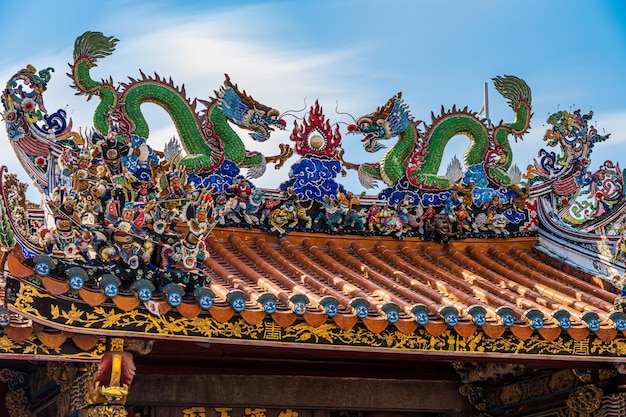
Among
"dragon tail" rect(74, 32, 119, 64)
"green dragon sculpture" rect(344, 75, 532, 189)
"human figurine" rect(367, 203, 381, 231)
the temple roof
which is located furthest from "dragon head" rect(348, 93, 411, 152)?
"dragon tail" rect(74, 32, 119, 64)

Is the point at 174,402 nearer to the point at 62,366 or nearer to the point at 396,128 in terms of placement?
the point at 62,366

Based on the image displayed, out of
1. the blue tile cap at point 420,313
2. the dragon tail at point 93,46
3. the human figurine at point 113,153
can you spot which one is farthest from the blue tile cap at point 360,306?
the dragon tail at point 93,46

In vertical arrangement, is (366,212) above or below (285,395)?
above

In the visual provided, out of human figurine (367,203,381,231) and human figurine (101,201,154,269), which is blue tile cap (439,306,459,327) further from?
human figurine (367,203,381,231)

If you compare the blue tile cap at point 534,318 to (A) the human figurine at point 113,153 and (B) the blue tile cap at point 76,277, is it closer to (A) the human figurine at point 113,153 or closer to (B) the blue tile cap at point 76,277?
(A) the human figurine at point 113,153

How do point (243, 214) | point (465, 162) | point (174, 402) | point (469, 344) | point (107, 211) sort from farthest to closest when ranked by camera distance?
point (465, 162)
point (243, 214)
point (174, 402)
point (469, 344)
point (107, 211)

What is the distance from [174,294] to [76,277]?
0.73m

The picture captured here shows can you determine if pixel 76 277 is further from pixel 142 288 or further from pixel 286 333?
pixel 286 333

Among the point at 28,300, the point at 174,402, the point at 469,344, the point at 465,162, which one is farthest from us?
the point at 465,162

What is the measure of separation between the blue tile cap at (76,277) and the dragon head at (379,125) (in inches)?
170

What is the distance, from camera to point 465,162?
496 inches

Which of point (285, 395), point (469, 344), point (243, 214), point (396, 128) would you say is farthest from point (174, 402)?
point (396, 128)

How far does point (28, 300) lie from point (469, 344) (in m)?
3.55

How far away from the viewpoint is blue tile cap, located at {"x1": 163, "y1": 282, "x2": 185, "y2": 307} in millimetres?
8953
